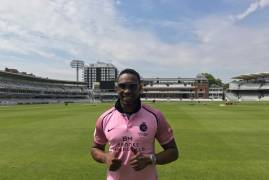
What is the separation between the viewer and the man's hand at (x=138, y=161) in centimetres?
342

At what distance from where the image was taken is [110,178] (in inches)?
147

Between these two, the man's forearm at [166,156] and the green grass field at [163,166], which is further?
the green grass field at [163,166]

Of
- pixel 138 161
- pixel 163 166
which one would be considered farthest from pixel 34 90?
pixel 138 161

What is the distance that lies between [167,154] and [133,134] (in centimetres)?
47

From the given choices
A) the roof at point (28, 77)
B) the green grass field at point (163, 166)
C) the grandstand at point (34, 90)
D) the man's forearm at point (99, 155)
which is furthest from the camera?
the roof at point (28, 77)

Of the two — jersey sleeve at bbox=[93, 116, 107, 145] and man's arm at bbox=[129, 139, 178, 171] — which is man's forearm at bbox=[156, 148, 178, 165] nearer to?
man's arm at bbox=[129, 139, 178, 171]

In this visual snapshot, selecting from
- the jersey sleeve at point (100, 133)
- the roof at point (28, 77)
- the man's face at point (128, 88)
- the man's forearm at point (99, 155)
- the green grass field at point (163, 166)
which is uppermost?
the roof at point (28, 77)

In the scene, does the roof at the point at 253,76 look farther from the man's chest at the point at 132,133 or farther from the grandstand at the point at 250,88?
the man's chest at the point at 132,133

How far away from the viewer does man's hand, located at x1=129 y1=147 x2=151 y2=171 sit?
3.42 m

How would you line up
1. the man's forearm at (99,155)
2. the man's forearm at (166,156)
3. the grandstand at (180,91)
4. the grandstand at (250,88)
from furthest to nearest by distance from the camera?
the grandstand at (180,91), the grandstand at (250,88), the man's forearm at (99,155), the man's forearm at (166,156)

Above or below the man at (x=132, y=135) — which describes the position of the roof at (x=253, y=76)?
above

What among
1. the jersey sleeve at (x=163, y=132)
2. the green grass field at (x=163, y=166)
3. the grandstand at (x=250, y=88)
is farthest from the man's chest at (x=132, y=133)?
the grandstand at (x=250, y=88)

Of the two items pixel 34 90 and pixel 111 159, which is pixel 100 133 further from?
pixel 34 90

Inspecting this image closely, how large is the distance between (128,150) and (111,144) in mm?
225
